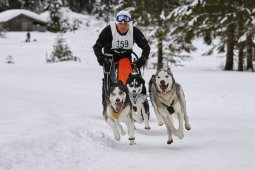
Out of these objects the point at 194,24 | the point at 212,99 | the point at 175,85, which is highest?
the point at 194,24

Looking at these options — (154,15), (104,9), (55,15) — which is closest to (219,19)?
(154,15)

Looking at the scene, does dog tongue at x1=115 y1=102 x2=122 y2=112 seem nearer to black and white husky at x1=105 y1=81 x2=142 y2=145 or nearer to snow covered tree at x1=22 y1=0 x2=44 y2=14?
black and white husky at x1=105 y1=81 x2=142 y2=145

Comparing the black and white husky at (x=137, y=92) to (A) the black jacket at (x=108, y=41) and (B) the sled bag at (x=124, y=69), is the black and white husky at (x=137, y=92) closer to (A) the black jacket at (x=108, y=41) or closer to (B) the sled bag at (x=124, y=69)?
(B) the sled bag at (x=124, y=69)

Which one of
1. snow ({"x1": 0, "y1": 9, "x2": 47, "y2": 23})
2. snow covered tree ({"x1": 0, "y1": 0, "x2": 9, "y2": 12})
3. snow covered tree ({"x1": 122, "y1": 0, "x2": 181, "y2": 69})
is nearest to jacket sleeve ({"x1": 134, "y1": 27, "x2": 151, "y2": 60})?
snow covered tree ({"x1": 122, "y1": 0, "x2": 181, "y2": 69})

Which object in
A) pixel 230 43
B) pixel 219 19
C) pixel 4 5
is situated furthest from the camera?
pixel 4 5

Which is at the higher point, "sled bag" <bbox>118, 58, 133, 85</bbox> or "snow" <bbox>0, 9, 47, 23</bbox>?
"snow" <bbox>0, 9, 47, 23</bbox>

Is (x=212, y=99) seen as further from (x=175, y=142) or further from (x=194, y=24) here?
(x=194, y=24)

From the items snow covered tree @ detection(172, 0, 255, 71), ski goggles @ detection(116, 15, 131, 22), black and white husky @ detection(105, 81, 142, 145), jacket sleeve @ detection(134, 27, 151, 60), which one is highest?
snow covered tree @ detection(172, 0, 255, 71)

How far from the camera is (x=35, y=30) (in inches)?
2675

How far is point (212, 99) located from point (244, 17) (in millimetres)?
10292

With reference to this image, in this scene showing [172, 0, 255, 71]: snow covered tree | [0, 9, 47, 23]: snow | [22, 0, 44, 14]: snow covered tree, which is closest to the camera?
[172, 0, 255, 71]: snow covered tree

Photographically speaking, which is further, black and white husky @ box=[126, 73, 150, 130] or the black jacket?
the black jacket

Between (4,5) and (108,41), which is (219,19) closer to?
(108,41)

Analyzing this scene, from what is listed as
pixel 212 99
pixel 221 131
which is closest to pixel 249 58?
pixel 212 99
